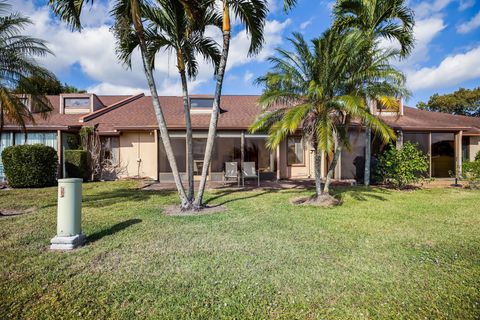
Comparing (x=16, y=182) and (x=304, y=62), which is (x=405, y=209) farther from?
(x=16, y=182)

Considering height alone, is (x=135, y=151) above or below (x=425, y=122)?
below

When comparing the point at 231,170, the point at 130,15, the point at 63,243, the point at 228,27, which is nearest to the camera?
the point at 63,243

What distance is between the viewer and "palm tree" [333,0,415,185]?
10633 mm

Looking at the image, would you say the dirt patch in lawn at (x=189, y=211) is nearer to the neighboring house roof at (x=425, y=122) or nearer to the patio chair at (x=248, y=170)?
the patio chair at (x=248, y=170)

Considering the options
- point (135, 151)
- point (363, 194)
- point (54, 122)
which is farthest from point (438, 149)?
point (54, 122)

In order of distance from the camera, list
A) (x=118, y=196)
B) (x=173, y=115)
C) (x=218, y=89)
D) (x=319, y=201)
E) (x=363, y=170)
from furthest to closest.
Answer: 1. (x=173, y=115)
2. (x=363, y=170)
3. (x=118, y=196)
4. (x=319, y=201)
5. (x=218, y=89)

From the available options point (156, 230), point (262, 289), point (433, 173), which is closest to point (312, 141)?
point (156, 230)

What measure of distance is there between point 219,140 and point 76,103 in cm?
1067

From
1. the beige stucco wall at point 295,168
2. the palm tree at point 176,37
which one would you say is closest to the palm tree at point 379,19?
the palm tree at point 176,37

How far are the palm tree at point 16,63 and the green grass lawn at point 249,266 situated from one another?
3.89 m

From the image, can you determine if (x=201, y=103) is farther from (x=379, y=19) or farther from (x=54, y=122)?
(x=379, y=19)

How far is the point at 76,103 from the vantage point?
1831 centimetres

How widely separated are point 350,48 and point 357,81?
1192 mm

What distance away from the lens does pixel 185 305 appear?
317 centimetres
